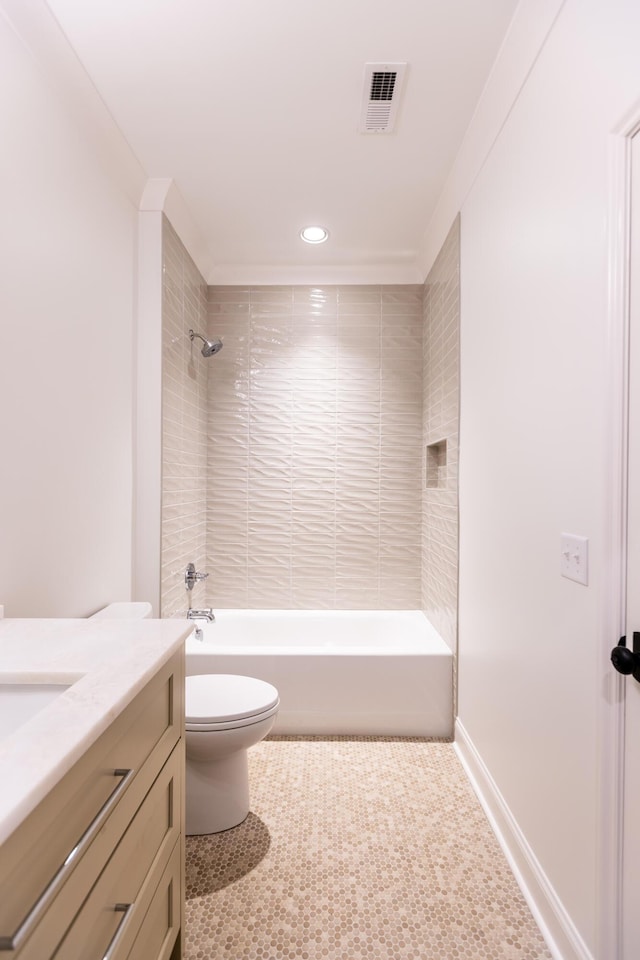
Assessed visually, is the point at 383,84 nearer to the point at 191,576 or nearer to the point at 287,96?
the point at 287,96

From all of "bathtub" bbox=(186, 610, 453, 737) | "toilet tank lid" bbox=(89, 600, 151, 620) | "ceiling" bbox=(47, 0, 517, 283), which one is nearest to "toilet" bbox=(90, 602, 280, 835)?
"toilet tank lid" bbox=(89, 600, 151, 620)

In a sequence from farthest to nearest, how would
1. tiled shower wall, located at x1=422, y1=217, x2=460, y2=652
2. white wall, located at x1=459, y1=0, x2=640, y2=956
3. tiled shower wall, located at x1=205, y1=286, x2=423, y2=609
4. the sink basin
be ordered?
tiled shower wall, located at x1=205, y1=286, x2=423, y2=609 → tiled shower wall, located at x1=422, y1=217, x2=460, y2=652 → white wall, located at x1=459, y1=0, x2=640, y2=956 → the sink basin

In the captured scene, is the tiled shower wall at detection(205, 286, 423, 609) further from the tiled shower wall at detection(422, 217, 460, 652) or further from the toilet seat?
the toilet seat

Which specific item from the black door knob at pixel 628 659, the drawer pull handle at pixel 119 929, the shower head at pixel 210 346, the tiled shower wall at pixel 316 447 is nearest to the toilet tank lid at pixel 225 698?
the drawer pull handle at pixel 119 929

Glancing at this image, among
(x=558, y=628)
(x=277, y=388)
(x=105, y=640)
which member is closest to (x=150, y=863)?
(x=105, y=640)

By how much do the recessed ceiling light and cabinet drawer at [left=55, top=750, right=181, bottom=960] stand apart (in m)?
2.59

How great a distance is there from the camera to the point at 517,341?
163 cm

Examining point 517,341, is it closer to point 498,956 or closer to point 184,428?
point 498,956

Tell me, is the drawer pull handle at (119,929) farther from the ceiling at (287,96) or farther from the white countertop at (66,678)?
the ceiling at (287,96)

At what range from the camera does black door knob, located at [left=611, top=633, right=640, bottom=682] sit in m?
1.00

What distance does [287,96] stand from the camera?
1863mm

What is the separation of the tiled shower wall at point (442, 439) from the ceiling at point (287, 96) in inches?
15.8

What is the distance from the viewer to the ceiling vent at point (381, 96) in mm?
1719

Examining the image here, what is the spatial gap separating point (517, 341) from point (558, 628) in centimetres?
86
